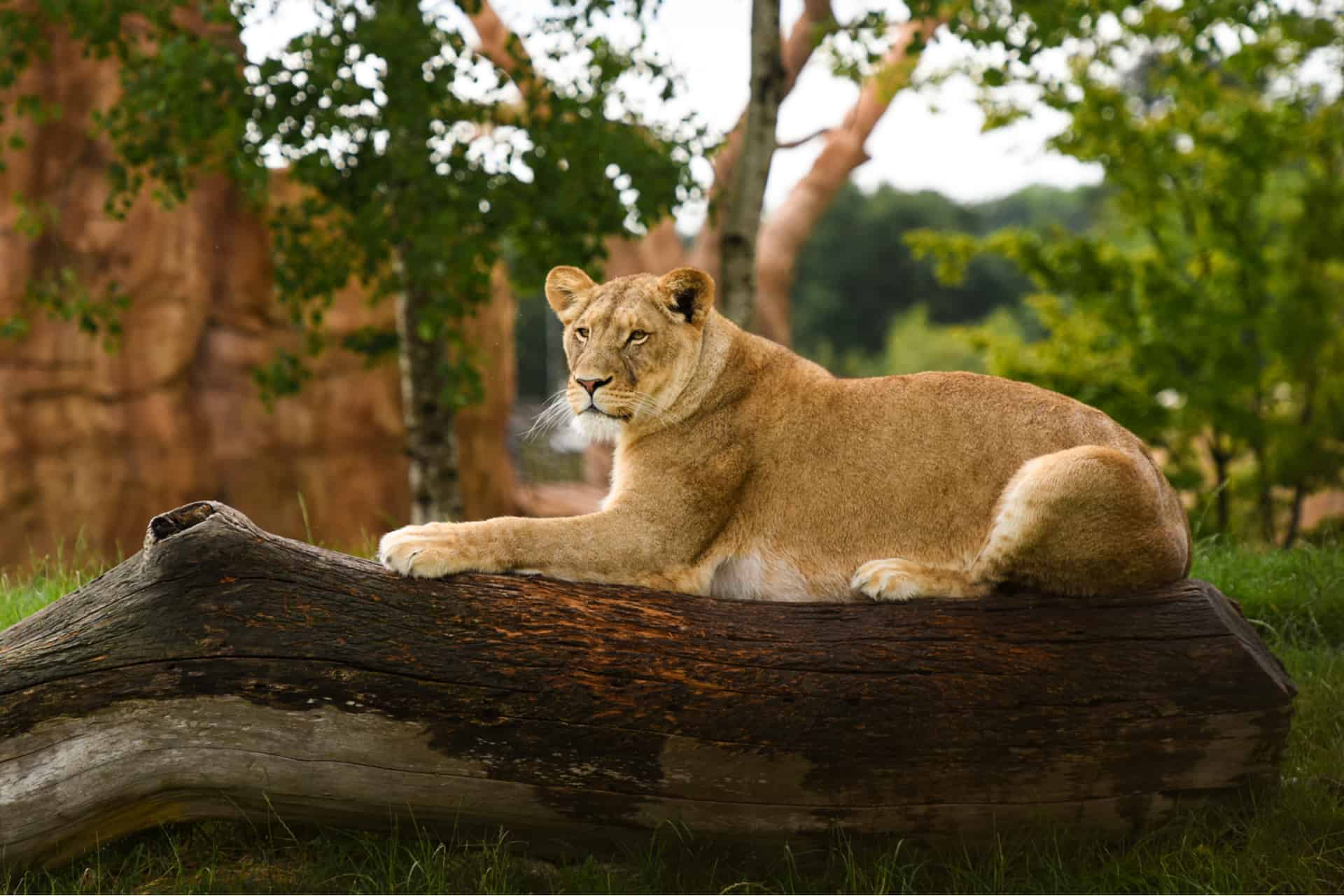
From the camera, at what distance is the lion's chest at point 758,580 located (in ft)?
16.2

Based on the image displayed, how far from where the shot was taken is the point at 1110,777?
14.6 ft

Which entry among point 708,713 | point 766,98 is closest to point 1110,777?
point 708,713

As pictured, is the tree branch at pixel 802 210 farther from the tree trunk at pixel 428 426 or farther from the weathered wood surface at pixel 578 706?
the weathered wood surface at pixel 578 706

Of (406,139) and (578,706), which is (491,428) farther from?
(578,706)

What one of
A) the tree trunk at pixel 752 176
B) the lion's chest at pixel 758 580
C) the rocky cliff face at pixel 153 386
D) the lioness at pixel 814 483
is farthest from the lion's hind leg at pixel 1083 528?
the rocky cliff face at pixel 153 386

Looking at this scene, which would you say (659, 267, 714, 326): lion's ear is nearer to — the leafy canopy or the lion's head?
the lion's head

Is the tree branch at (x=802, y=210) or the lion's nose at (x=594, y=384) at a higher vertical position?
the tree branch at (x=802, y=210)

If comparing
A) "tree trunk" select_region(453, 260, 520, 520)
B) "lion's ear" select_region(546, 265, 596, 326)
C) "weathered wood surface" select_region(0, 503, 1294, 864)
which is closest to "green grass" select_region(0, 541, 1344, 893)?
"weathered wood surface" select_region(0, 503, 1294, 864)

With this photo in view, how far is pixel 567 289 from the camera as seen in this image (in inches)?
213

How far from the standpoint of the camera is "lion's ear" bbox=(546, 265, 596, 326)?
5.33m

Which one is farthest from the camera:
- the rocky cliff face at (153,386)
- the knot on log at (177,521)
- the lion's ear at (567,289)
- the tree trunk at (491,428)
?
the tree trunk at (491,428)

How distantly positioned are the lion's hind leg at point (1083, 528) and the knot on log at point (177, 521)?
2.89 meters

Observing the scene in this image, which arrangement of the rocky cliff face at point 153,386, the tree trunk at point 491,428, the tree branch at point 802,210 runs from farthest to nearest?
1. the tree branch at point 802,210
2. the tree trunk at point 491,428
3. the rocky cliff face at point 153,386

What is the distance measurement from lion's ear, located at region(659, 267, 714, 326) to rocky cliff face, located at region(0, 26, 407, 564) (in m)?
8.78
